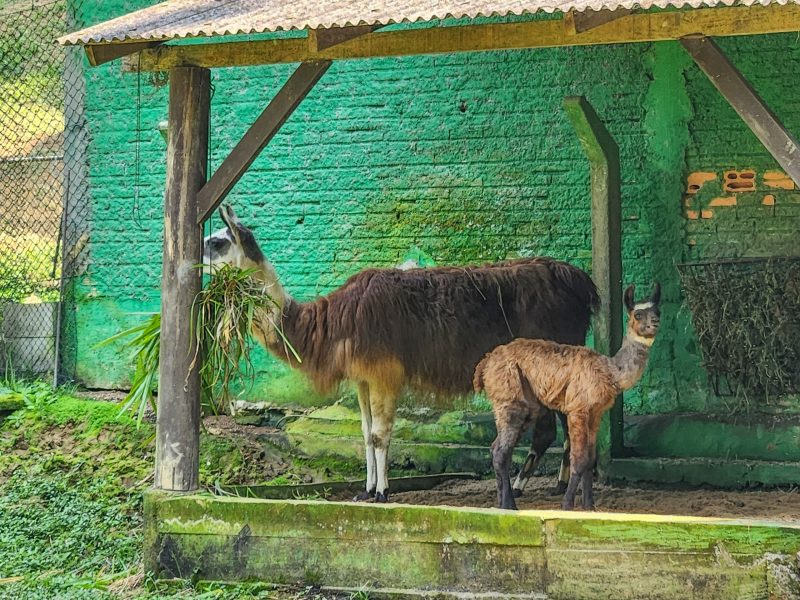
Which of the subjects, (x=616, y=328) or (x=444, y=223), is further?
(x=444, y=223)

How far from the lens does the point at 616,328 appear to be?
842 centimetres

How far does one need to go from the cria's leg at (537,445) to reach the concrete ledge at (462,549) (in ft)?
5.52

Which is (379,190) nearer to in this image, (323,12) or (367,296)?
(367,296)

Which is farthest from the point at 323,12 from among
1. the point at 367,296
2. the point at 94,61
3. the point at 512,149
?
the point at 512,149

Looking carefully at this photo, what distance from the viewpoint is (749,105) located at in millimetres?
5945

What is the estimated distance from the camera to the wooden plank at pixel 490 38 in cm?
600

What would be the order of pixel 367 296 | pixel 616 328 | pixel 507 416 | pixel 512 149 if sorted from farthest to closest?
pixel 512 149 → pixel 616 328 → pixel 367 296 → pixel 507 416

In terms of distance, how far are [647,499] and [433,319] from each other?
1.99 metres

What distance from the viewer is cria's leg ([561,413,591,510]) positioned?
22.6ft

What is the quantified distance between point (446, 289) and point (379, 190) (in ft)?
5.82

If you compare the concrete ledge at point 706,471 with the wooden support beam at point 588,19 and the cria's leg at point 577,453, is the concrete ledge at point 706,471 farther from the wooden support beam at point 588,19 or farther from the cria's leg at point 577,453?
the wooden support beam at point 588,19

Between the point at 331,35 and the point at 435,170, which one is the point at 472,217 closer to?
the point at 435,170

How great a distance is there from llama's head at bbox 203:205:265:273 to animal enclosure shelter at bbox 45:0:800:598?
451 mm

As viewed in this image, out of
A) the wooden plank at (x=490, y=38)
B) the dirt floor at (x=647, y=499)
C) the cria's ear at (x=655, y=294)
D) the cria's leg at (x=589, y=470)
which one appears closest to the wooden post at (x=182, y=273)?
the wooden plank at (x=490, y=38)
